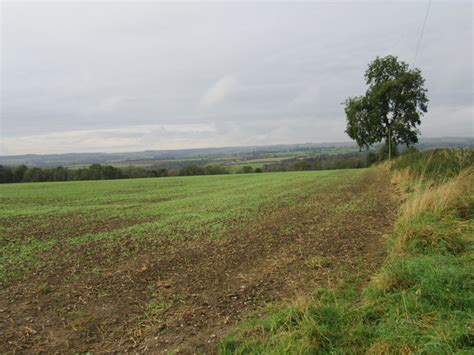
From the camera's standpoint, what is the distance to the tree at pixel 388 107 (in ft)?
144

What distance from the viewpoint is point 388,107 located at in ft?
148

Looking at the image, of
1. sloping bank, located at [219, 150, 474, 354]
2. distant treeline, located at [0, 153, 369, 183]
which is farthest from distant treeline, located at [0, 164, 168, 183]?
sloping bank, located at [219, 150, 474, 354]

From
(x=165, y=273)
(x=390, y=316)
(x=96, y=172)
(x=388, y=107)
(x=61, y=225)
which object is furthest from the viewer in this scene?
(x=96, y=172)

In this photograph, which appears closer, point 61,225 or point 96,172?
point 61,225

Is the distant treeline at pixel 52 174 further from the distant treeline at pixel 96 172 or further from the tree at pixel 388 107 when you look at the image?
the tree at pixel 388 107

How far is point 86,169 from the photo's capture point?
6775 centimetres

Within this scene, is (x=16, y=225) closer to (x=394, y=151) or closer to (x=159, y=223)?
(x=159, y=223)

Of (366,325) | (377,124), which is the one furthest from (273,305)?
(377,124)

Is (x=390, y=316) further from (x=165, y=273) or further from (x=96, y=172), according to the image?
(x=96, y=172)

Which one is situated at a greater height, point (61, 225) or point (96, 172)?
point (96, 172)

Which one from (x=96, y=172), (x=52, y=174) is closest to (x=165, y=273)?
(x=96, y=172)

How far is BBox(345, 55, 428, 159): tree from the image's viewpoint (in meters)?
43.8

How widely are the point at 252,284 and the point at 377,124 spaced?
1741 inches

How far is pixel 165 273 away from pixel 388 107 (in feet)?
149
